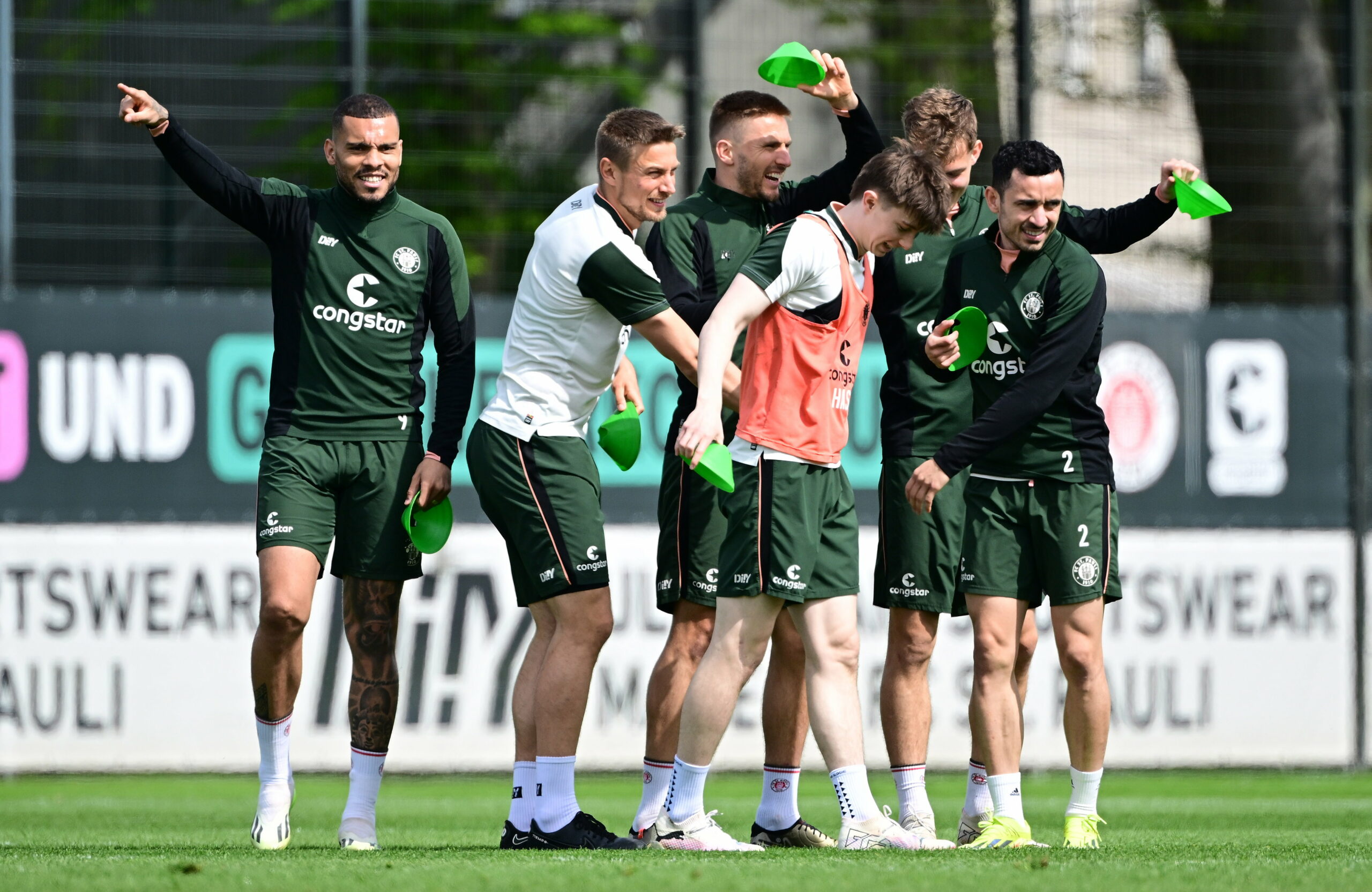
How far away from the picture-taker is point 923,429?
21.7 feet

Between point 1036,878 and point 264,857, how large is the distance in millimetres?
2434

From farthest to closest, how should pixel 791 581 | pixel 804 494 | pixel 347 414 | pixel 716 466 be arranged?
pixel 347 414 < pixel 804 494 < pixel 791 581 < pixel 716 466

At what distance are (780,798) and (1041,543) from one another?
133cm

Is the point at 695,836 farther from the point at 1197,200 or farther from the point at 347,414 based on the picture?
the point at 1197,200

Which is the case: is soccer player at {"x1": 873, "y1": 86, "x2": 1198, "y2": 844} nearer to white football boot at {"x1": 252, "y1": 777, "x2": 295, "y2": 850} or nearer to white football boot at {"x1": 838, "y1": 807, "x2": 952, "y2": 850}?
white football boot at {"x1": 838, "y1": 807, "x2": 952, "y2": 850}

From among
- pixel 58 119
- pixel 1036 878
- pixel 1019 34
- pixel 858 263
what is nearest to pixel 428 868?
pixel 1036 878

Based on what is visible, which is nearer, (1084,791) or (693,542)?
(1084,791)

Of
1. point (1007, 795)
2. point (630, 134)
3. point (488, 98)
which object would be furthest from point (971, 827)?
point (488, 98)

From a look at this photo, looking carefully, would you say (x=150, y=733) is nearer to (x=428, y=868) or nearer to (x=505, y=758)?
(x=505, y=758)

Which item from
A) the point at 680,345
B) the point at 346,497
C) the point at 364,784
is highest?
the point at 680,345

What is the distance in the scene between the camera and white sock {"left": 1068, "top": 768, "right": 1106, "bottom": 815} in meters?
6.16

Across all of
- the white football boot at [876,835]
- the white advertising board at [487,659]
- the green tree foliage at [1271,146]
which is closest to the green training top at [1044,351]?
the white football boot at [876,835]

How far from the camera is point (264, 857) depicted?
5.49 metres

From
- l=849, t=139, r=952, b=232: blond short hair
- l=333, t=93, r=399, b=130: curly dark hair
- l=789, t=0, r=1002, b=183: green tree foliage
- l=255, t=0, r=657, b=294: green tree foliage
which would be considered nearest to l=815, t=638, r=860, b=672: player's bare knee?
l=849, t=139, r=952, b=232: blond short hair
